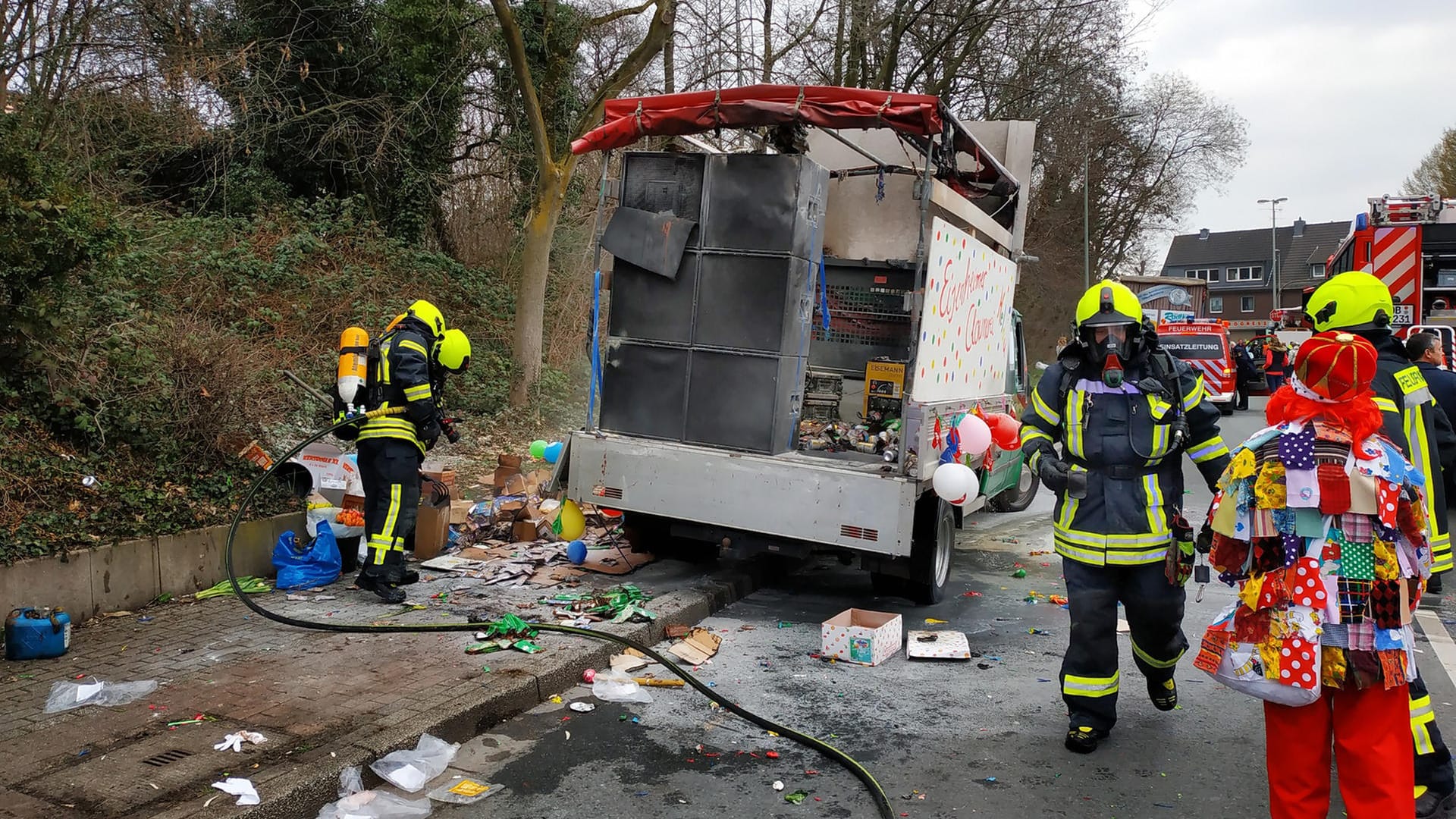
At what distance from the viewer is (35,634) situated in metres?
4.86

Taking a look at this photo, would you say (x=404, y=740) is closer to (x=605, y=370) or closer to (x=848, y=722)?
(x=848, y=722)

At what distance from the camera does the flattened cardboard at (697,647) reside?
222 inches

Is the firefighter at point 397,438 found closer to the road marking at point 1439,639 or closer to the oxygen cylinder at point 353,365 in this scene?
the oxygen cylinder at point 353,365

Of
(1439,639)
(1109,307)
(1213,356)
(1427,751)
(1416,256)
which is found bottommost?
(1439,639)

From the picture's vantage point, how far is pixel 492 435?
40.6 ft

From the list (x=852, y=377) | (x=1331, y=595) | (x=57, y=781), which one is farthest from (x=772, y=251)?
(x=57, y=781)

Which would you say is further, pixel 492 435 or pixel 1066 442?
pixel 492 435

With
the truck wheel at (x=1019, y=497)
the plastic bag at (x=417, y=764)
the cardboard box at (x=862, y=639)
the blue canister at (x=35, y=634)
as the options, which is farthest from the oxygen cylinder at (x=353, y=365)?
the truck wheel at (x=1019, y=497)

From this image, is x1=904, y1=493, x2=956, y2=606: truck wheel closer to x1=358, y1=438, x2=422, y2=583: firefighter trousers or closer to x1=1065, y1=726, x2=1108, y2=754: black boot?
x1=1065, y1=726, x2=1108, y2=754: black boot

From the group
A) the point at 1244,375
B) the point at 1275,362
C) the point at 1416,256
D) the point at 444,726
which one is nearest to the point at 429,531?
the point at 444,726

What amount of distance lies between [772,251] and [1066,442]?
2508 millimetres

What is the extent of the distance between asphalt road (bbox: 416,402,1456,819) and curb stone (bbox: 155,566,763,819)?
107mm

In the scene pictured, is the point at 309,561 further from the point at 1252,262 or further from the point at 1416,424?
the point at 1252,262

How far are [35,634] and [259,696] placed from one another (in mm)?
1286
